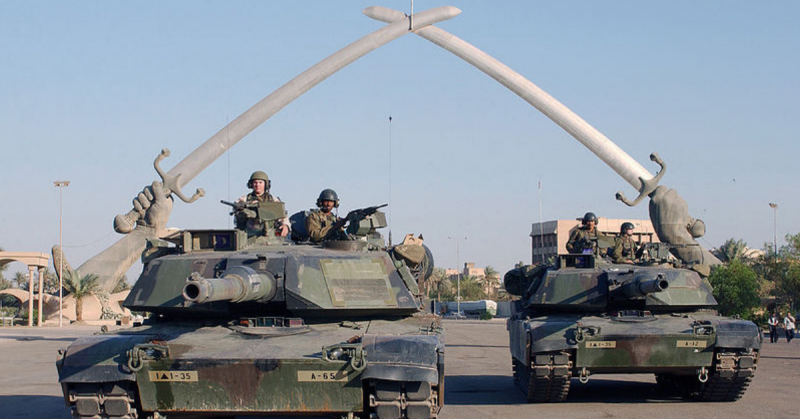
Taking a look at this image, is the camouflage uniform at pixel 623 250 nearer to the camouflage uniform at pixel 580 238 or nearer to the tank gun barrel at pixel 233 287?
the camouflage uniform at pixel 580 238

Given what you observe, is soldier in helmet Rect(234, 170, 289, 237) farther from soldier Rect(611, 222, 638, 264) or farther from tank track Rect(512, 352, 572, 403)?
soldier Rect(611, 222, 638, 264)

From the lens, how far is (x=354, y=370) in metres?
8.55

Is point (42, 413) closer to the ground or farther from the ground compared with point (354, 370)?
closer to the ground

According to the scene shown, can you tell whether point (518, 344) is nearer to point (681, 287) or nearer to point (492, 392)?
point (492, 392)

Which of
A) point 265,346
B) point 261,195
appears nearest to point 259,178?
point 261,195

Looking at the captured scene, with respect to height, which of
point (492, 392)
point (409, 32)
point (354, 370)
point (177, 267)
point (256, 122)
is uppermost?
point (409, 32)

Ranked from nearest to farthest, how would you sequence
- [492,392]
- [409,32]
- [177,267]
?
[177,267]
[492,392]
[409,32]

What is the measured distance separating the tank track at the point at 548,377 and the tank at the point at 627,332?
0.04 ft

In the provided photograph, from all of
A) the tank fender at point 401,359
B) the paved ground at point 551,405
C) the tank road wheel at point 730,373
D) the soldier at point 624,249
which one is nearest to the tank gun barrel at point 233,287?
the tank fender at point 401,359

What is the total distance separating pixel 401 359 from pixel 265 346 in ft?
4.25

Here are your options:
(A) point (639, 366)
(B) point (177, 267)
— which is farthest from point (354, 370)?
(A) point (639, 366)

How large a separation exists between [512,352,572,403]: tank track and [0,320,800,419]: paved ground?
0.56 ft

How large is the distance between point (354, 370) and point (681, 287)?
712cm

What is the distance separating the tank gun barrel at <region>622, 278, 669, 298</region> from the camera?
12.1 metres
